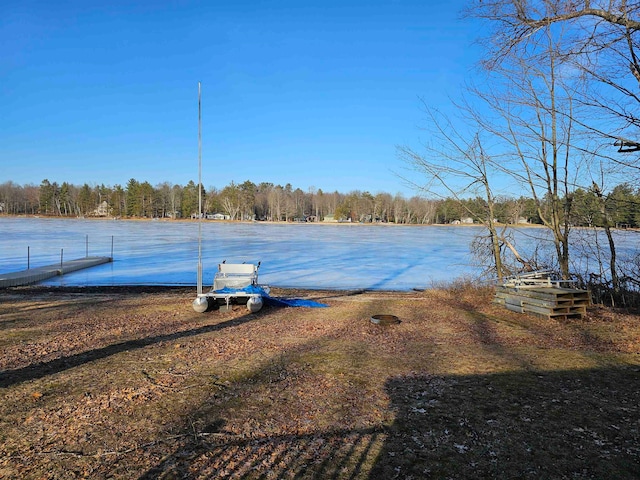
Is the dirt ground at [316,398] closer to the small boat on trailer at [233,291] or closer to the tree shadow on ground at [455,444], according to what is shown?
the tree shadow on ground at [455,444]

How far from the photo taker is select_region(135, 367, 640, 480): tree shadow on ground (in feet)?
10.5

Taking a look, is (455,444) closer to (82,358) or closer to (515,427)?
(515,427)

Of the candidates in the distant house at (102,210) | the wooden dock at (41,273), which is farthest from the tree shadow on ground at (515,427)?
the distant house at (102,210)

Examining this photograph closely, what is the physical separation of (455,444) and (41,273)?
1618 cm

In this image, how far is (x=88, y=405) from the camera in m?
4.33

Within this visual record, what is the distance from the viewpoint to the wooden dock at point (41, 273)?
14.1 metres

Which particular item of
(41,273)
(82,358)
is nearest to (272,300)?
(82,358)

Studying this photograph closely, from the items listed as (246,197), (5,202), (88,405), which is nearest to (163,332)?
(88,405)

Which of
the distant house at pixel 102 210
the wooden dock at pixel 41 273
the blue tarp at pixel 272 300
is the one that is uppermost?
the distant house at pixel 102 210

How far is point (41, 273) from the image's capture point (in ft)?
51.5

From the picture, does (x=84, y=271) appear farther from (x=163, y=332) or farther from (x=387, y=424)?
(x=387, y=424)

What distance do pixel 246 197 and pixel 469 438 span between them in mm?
108630

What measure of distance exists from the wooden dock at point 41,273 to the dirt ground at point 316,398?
680cm

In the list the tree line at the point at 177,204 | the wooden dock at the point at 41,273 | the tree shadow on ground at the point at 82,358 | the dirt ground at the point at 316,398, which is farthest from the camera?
the tree line at the point at 177,204
